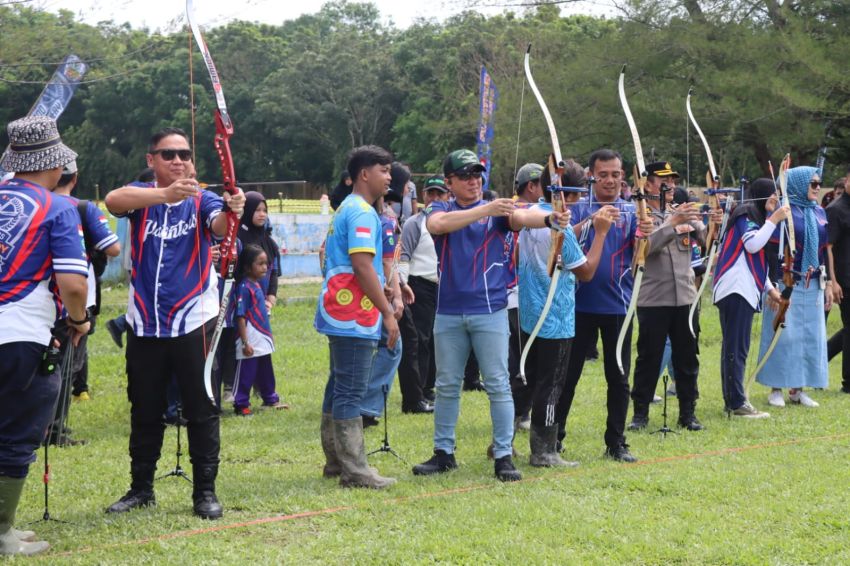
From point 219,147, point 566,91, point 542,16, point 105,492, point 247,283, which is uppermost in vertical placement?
point 542,16

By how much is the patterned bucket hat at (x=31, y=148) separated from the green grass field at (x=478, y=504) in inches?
67.7

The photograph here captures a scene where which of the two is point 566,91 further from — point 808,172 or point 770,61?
point 808,172

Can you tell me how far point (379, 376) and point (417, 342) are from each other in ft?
4.05

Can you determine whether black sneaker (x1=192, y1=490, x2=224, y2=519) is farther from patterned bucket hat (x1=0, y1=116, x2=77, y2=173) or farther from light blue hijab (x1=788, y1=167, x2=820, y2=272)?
light blue hijab (x1=788, y1=167, x2=820, y2=272)

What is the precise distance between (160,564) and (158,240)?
63.1 inches

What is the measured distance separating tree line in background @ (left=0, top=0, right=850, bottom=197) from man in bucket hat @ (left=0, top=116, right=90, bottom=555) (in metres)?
1.27

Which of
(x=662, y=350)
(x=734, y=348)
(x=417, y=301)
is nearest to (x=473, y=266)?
(x=662, y=350)

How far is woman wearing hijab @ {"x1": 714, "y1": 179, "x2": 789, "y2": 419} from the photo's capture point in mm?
7914

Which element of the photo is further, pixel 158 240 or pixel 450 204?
pixel 450 204

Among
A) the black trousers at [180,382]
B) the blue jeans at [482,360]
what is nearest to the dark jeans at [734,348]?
the blue jeans at [482,360]

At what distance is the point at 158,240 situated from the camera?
16.3 feet

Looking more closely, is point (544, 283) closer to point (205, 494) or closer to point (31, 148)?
point (205, 494)

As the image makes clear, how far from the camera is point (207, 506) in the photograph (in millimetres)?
4934

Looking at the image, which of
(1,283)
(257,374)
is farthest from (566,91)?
(1,283)
